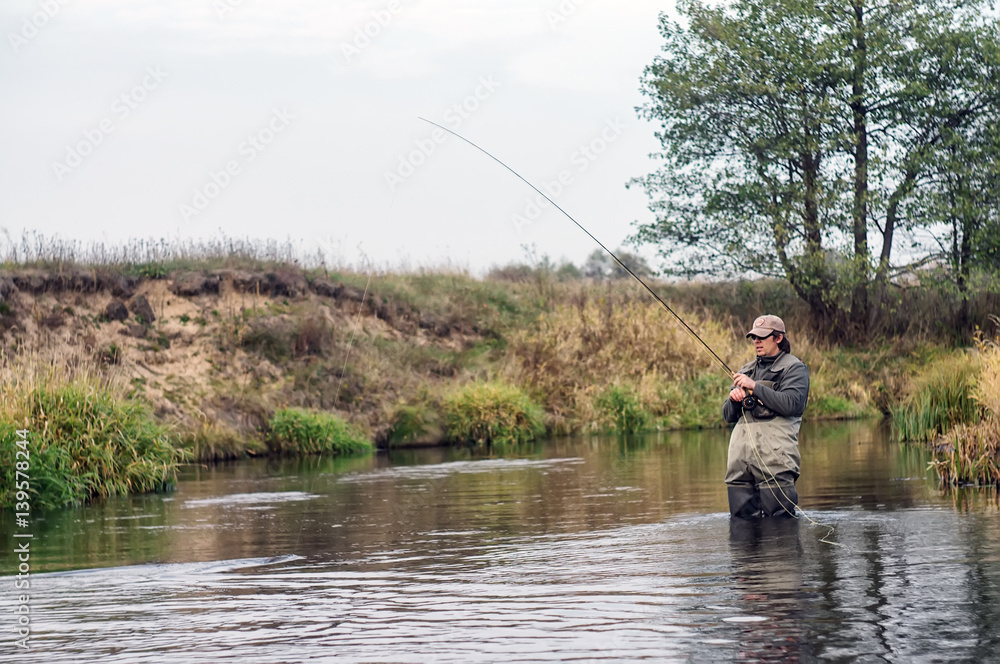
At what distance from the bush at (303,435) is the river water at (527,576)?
10.0 m

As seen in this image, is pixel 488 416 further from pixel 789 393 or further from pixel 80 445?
pixel 789 393

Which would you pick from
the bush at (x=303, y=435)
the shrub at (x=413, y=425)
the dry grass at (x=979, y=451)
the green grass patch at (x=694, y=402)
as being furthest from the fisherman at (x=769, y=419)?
the green grass patch at (x=694, y=402)

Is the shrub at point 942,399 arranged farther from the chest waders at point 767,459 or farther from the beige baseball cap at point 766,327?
the beige baseball cap at point 766,327

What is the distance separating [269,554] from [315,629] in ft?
11.7

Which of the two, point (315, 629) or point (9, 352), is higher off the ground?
point (9, 352)

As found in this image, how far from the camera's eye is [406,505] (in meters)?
14.1

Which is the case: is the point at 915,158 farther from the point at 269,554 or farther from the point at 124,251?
the point at 269,554

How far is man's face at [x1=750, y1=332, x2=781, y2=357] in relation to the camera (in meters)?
9.76

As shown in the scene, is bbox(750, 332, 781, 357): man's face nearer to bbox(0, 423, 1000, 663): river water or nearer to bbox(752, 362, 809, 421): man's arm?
bbox(752, 362, 809, 421): man's arm

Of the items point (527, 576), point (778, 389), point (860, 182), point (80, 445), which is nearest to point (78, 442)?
point (80, 445)

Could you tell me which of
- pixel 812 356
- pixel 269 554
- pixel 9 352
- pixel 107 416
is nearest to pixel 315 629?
pixel 269 554

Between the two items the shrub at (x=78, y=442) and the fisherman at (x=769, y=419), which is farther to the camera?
the shrub at (x=78, y=442)

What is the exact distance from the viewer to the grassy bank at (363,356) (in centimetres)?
2727

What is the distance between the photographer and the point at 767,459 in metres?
9.69
